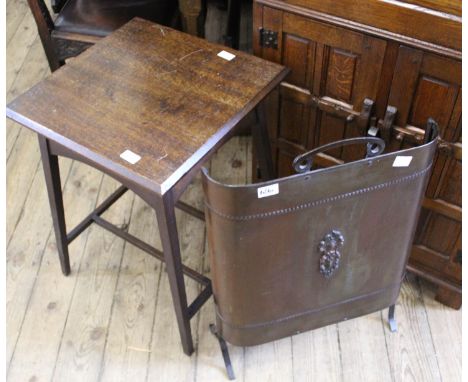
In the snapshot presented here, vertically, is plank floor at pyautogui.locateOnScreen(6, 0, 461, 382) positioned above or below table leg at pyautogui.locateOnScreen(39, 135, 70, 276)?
below

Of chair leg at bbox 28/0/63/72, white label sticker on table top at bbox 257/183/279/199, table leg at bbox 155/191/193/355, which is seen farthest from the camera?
chair leg at bbox 28/0/63/72

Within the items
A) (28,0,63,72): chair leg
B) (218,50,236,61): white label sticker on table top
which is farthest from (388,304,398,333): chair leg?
(28,0,63,72): chair leg

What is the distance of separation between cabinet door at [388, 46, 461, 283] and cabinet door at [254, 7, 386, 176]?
7cm

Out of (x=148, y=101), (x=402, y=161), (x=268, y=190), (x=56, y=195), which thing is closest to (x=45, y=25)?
(x=56, y=195)

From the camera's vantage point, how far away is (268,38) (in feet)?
4.59

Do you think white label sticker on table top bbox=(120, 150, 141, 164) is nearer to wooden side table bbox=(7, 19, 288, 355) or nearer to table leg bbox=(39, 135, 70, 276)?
wooden side table bbox=(7, 19, 288, 355)

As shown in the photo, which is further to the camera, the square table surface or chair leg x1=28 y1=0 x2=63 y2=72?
chair leg x1=28 y1=0 x2=63 y2=72

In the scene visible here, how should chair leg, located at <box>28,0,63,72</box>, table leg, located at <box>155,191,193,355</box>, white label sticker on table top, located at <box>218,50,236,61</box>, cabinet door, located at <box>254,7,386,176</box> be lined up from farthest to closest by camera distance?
chair leg, located at <box>28,0,63,72</box> → white label sticker on table top, located at <box>218,50,236,61</box> → cabinet door, located at <box>254,7,386,176</box> → table leg, located at <box>155,191,193,355</box>

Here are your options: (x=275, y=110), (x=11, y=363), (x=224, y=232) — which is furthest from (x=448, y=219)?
(x=11, y=363)

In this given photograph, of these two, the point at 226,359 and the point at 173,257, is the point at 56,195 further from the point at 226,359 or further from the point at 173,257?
the point at 226,359

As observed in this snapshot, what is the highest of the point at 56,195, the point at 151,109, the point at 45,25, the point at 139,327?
the point at 151,109

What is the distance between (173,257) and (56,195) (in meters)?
0.42

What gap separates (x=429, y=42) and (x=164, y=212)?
651 mm

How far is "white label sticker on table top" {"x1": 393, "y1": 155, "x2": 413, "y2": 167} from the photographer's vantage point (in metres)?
1.13
